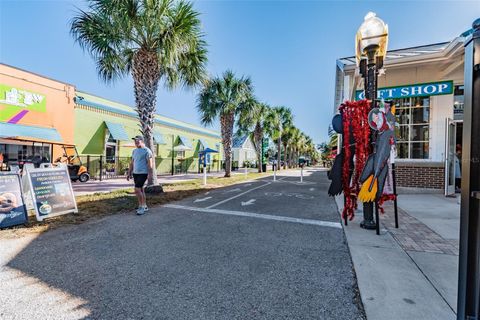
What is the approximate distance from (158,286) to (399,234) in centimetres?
423

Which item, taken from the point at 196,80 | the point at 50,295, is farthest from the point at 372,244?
the point at 196,80

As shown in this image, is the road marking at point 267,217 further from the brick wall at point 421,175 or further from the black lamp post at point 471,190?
the brick wall at point 421,175

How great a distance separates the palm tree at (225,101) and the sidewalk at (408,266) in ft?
42.4

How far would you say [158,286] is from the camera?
265 cm

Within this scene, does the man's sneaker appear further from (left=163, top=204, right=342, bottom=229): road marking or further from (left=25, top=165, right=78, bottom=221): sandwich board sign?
(left=25, top=165, right=78, bottom=221): sandwich board sign

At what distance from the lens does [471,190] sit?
59.4 inches

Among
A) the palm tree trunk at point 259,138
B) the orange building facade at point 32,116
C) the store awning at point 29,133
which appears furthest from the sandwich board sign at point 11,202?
the palm tree trunk at point 259,138

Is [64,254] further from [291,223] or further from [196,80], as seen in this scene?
[196,80]

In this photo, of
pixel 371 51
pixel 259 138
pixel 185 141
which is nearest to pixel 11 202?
pixel 371 51

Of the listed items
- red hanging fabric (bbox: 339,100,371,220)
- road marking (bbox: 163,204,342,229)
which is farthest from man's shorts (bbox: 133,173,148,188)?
red hanging fabric (bbox: 339,100,371,220)

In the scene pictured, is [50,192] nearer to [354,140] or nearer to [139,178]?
[139,178]

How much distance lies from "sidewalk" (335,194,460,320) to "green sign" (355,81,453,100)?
15.4 ft

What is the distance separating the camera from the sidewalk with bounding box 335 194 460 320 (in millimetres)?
2256

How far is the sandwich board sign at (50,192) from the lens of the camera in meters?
5.11
